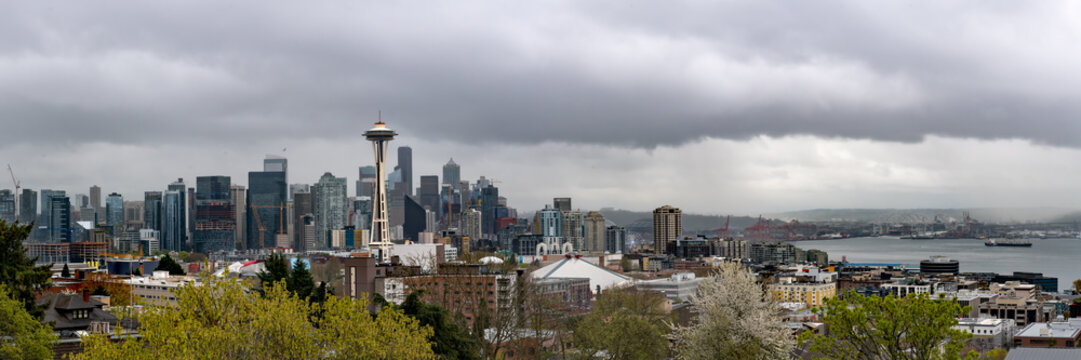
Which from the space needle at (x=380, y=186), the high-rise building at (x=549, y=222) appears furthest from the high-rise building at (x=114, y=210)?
the space needle at (x=380, y=186)

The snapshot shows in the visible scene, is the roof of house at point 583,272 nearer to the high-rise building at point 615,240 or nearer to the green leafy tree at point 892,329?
the green leafy tree at point 892,329

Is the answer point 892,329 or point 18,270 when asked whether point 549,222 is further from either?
point 892,329

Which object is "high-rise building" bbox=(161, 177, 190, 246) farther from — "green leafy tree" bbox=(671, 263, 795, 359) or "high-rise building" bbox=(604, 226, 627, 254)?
"green leafy tree" bbox=(671, 263, 795, 359)

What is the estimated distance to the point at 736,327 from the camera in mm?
17781

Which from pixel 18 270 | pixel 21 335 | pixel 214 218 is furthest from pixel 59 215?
pixel 21 335

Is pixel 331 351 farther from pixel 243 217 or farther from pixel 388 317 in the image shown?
pixel 243 217

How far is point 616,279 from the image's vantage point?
251 feet

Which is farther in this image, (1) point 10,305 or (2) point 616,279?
(2) point 616,279

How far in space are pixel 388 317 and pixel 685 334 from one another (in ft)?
20.2

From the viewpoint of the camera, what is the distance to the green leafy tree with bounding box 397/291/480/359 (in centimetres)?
2136

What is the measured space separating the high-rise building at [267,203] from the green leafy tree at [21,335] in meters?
179

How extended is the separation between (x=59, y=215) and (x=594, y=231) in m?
82.8

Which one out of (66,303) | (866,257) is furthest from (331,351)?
(866,257)

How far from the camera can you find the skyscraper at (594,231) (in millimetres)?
185250
